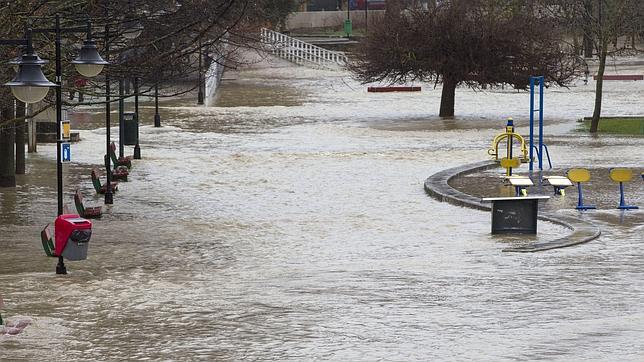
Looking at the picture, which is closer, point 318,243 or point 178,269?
point 178,269

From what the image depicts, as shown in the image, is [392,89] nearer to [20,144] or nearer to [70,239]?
[20,144]

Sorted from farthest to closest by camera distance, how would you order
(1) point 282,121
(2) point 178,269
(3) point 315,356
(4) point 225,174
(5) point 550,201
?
(1) point 282,121, (4) point 225,174, (5) point 550,201, (2) point 178,269, (3) point 315,356

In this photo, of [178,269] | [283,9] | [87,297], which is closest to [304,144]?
[178,269]

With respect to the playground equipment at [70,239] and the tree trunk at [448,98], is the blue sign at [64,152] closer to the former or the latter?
the playground equipment at [70,239]

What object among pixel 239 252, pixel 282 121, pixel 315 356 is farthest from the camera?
pixel 282 121

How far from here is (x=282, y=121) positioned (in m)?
43.4

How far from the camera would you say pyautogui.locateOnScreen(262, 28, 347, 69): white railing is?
75625 millimetres

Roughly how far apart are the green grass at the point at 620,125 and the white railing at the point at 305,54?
107ft

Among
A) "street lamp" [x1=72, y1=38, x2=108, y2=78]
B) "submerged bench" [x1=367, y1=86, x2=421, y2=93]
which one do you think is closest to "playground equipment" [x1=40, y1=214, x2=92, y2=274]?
"street lamp" [x1=72, y1=38, x2=108, y2=78]

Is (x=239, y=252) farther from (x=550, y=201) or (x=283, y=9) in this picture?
(x=283, y=9)

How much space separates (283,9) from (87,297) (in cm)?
6421

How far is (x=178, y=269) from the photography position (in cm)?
1791

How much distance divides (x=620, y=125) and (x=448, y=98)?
254 inches

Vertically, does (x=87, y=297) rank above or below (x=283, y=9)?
below
